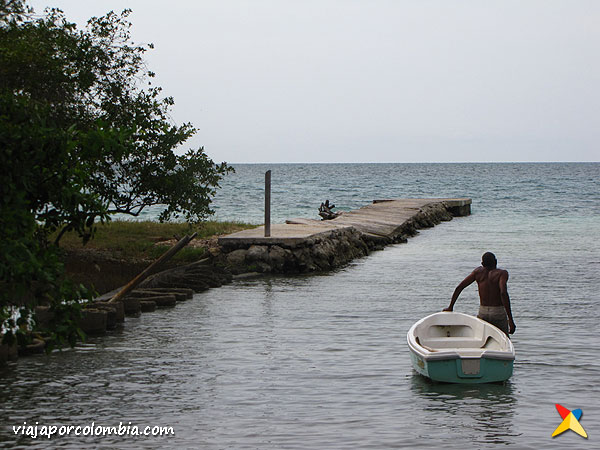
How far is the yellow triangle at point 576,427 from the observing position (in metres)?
9.89

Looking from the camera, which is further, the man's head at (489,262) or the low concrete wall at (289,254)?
the low concrete wall at (289,254)

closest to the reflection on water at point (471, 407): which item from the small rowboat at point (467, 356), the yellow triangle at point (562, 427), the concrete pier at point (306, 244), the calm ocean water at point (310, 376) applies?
the calm ocean water at point (310, 376)

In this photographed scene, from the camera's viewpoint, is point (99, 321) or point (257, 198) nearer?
point (99, 321)

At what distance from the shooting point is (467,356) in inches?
459

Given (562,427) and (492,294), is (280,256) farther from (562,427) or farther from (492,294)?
(562,427)

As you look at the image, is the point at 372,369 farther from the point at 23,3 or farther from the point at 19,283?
the point at 23,3

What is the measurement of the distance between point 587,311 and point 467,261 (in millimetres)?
10771

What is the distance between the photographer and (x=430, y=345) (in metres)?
13.3

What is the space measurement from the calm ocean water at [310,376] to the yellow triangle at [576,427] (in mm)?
120

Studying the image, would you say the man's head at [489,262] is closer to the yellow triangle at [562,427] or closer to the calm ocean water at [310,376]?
the calm ocean water at [310,376]

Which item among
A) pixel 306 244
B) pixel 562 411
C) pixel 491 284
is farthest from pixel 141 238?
pixel 562 411

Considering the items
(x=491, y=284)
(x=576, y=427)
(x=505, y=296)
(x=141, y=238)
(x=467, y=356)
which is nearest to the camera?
(x=576, y=427)

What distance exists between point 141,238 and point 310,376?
18798 mm

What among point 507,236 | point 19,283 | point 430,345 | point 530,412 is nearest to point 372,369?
point 430,345
